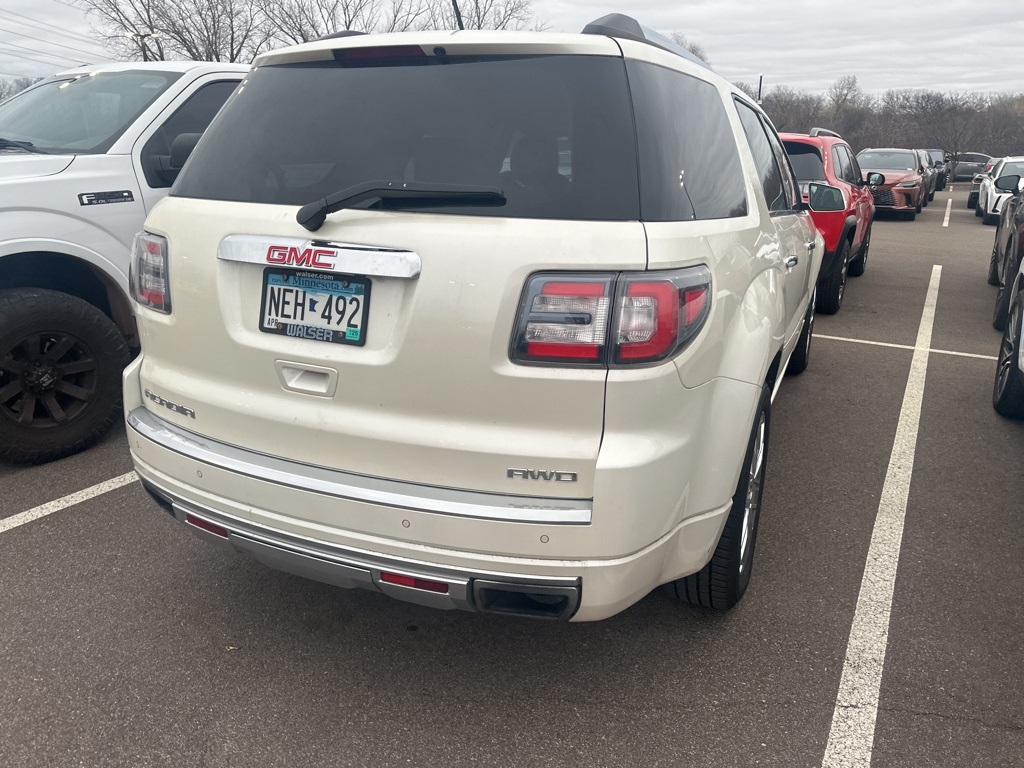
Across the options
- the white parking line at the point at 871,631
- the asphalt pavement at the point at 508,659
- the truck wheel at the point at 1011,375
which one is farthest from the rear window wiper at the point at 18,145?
the truck wheel at the point at 1011,375

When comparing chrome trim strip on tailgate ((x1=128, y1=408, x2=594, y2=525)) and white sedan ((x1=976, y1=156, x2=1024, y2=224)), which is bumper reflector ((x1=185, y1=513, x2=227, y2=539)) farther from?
white sedan ((x1=976, y1=156, x2=1024, y2=224))

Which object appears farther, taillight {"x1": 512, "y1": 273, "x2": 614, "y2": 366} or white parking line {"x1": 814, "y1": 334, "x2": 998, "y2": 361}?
white parking line {"x1": 814, "y1": 334, "x2": 998, "y2": 361}

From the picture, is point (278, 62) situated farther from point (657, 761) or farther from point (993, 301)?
point (993, 301)

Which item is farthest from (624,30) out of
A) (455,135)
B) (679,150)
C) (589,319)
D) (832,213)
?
(832,213)

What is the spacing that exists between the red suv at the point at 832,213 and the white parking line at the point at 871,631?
338 cm

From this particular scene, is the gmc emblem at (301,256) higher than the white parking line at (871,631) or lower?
higher

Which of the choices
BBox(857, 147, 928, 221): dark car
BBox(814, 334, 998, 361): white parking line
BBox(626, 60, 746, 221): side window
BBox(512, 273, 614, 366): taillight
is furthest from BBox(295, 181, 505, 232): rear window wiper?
BBox(857, 147, 928, 221): dark car

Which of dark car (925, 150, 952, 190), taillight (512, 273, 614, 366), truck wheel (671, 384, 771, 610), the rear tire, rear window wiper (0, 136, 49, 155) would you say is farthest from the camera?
dark car (925, 150, 952, 190)

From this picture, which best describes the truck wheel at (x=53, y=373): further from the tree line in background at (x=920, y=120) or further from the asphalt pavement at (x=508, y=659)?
the tree line in background at (x=920, y=120)

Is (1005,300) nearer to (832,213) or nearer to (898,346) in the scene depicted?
(898,346)

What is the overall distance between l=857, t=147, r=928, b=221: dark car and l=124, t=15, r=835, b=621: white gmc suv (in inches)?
688

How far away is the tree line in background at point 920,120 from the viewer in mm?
50719

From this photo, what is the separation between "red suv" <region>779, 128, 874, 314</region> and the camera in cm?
768

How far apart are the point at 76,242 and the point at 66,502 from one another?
4.24 ft
